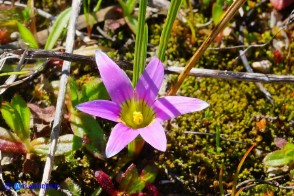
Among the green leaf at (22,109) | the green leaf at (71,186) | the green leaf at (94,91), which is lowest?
the green leaf at (71,186)

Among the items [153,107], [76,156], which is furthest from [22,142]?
[153,107]

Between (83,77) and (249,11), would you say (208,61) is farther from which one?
(83,77)

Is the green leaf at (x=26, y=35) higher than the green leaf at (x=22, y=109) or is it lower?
higher

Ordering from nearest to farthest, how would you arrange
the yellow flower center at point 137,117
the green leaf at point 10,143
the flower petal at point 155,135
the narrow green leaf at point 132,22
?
the flower petal at point 155,135 → the yellow flower center at point 137,117 → the green leaf at point 10,143 → the narrow green leaf at point 132,22

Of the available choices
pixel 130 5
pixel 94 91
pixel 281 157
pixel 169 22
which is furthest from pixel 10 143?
pixel 281 157

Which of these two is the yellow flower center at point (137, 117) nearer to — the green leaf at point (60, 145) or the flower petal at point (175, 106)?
the flower petal at point (175, 106)

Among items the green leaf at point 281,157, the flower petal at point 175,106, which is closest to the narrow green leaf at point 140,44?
the flower petal at point 175,106

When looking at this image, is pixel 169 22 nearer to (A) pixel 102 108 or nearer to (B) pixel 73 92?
(A) pixel 102 108

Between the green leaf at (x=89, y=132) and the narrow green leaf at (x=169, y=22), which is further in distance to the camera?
the green leaf at (x=89, y=132)
